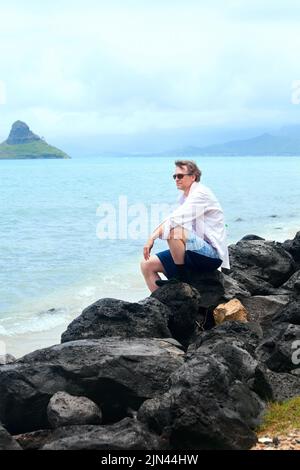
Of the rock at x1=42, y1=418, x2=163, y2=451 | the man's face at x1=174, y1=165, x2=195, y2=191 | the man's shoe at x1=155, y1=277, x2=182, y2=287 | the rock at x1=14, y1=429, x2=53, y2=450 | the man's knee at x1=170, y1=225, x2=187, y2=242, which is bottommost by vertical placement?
the rock at x1=14, y1=429, x2=53, y2=450

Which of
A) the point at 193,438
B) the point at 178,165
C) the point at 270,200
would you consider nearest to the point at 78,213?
the point at 270,200

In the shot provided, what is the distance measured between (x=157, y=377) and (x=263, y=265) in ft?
16.0

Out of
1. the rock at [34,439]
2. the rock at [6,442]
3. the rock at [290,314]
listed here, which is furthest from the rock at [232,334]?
the rock at [6,442]

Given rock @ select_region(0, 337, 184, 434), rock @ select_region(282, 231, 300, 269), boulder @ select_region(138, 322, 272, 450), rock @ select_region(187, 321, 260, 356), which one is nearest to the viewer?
boulder @ select_region(138, 322, 272, 450)

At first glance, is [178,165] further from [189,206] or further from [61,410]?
[61,410]

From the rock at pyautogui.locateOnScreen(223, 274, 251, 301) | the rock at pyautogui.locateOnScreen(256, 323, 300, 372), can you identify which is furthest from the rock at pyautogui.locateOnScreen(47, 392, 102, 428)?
the rock at pyautogui.locateOnScreen(223, 274, 251, 301)

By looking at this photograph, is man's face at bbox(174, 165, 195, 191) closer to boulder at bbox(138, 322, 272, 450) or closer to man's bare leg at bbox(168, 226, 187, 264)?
man's bare leg at bbox(168, 226, 187, 264)

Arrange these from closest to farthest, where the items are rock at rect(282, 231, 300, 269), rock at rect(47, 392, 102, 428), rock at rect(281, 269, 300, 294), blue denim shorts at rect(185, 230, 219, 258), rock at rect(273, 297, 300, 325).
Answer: rock at rect(47, 392, 102, 428) < rock at rect(273, 297, 300, 325) < blue denim shorts at rect(185, 230, 219, 258) < rock at rect(281, 269, 300, 294) < rock at rect(282, 231, 300, 269)

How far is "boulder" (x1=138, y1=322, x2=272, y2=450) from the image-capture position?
5664 mm

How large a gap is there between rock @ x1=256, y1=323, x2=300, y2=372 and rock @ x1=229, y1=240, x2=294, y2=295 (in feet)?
9.66

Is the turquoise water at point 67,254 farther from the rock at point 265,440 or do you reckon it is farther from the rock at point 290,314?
the rock at point 265,440

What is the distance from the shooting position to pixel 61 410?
6352mm
